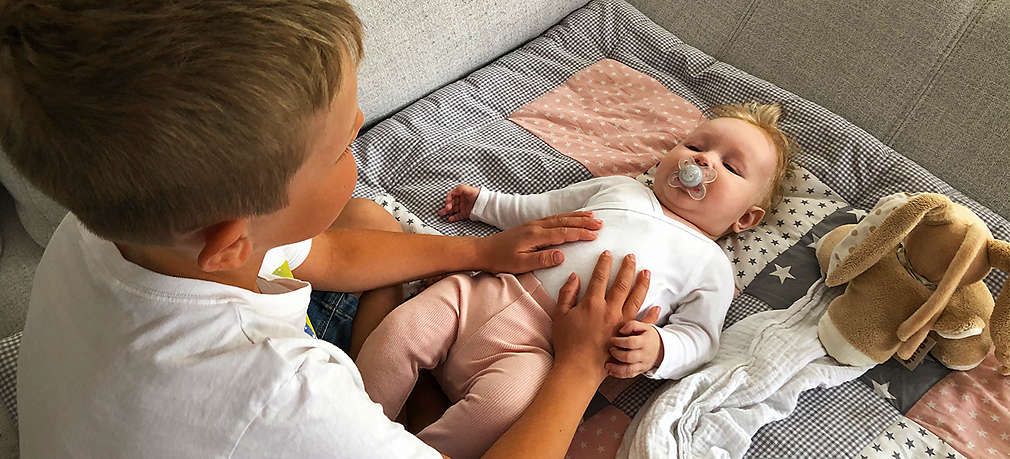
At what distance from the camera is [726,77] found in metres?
1.55

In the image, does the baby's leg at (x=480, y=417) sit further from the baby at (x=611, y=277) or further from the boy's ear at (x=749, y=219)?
the boy's ear at (x=749, y=219)

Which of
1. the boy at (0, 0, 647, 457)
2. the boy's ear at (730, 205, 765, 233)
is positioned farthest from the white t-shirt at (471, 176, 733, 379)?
the boy at (0, 0, 647, 457)

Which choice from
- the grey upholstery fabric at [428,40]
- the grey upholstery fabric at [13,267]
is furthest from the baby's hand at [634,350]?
the grey upholstery fabric at [13,267]

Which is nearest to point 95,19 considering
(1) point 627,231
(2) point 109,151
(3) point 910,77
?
(2) point 109,151

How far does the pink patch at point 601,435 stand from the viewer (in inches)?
41.1

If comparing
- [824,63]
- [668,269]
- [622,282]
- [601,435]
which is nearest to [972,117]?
[824,63]

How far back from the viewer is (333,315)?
1.07m

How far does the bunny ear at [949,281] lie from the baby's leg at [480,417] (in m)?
0.54

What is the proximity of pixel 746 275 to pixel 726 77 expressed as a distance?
0.50 metres

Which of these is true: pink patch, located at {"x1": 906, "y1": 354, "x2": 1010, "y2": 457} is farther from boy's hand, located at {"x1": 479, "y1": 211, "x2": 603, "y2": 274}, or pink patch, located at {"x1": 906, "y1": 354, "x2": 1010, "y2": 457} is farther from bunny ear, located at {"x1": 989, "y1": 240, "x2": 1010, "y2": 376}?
boy's hand, located at {"x1": 479, "y1": 211, "x2": 603, "y2": 274}

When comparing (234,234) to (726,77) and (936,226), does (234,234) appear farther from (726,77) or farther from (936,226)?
(726,77)

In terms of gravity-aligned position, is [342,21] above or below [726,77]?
above

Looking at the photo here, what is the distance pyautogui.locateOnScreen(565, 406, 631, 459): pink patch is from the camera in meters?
1.04

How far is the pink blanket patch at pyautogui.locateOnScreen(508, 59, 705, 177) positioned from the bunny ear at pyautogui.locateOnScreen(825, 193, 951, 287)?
45 cm
